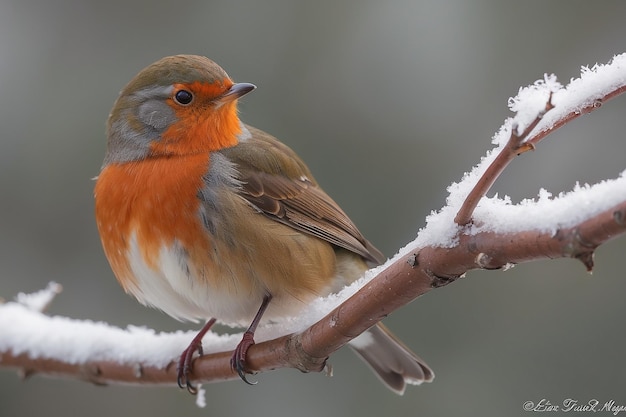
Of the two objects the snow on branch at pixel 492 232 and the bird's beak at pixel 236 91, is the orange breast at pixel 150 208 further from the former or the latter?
the snow on branch at pixel 492 232

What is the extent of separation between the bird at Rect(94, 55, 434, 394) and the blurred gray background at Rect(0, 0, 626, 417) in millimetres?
764

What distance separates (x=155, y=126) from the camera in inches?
148

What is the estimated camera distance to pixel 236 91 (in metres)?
3.68

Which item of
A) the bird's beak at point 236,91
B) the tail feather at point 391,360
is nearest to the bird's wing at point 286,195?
the bird's beak at point 236,91

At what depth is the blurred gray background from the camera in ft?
14.3

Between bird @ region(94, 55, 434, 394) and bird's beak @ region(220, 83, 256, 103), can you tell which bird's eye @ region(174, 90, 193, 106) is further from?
bird's beak @ region(220, 83, 256, 103)

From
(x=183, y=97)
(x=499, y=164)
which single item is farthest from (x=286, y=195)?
(x=499, y=164)

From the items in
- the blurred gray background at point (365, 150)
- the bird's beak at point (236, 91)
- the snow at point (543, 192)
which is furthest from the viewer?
the blurred gray background at point (365, 150)

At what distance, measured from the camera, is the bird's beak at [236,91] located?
12.0 ft

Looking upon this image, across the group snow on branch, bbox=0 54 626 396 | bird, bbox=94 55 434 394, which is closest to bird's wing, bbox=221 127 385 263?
bird, bbox=94 55 434 394

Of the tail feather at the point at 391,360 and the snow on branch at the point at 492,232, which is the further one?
the tail feather at the point at 391,360

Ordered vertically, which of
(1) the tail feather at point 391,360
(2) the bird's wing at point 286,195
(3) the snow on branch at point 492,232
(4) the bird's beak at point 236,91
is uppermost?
(4) the bird's beak at point 236,91

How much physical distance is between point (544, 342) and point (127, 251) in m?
2.30

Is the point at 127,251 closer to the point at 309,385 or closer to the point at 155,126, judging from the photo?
the point at 155,126
